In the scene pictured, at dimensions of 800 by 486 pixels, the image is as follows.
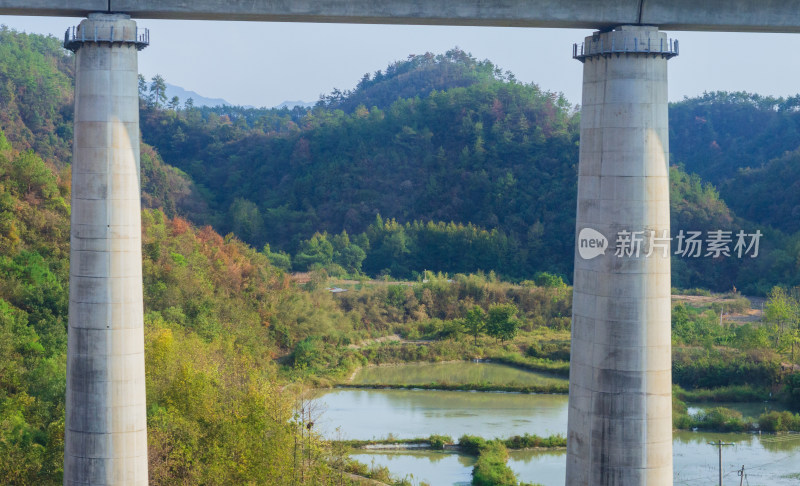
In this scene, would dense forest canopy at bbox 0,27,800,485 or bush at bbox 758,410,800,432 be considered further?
bush at bbox 758,410,800,432

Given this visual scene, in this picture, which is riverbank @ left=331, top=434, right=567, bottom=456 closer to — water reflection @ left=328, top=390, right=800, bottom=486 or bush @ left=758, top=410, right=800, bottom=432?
water reflection @ left=328, top=390, right=800, bottom=486

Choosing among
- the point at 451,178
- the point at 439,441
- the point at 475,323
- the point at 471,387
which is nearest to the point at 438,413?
the point at 471,387

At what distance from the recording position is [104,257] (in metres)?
9.74

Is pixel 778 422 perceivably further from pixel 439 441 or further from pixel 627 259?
pixel 627 259

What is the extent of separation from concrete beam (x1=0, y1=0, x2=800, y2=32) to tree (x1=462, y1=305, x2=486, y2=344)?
24.7m

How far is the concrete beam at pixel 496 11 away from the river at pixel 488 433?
37.5 feet

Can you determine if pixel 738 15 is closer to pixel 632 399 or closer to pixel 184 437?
pixel 632 399

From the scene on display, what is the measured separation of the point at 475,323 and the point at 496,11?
25.0m

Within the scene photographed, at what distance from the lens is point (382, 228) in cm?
4906

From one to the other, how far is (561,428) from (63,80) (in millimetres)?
42993

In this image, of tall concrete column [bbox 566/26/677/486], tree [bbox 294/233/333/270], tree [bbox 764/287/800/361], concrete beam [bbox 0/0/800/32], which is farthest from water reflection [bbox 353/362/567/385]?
concrete beam [bbox 0/0/800/32]

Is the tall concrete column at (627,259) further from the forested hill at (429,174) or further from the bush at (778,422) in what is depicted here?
the forested hill at (429,174)

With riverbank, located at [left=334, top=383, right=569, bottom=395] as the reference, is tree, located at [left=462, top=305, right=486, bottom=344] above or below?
above

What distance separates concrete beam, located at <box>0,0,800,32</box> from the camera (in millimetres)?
9805
